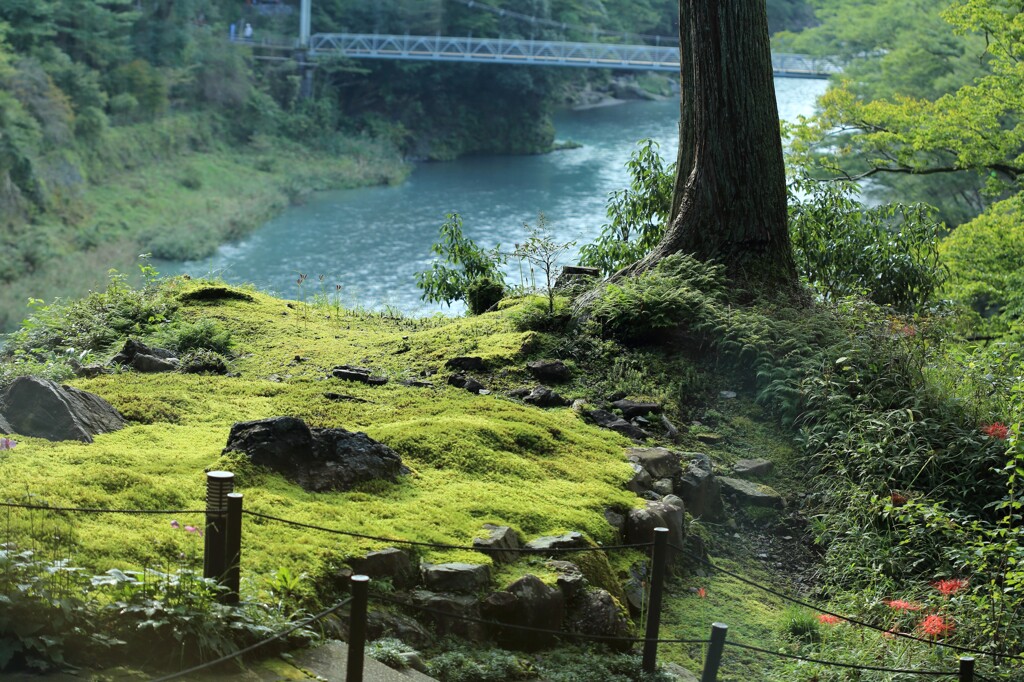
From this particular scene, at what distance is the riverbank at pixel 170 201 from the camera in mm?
28578

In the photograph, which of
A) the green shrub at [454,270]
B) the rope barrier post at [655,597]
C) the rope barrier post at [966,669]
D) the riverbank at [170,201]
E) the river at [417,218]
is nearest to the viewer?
the rope barrier post at [966,669]

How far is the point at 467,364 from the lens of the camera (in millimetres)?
7973

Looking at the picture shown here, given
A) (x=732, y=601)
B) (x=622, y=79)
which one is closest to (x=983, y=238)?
(x=732, y=601)

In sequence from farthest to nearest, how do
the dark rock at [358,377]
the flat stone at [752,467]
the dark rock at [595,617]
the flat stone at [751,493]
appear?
the dark rock at [358,377], the flat stone at [752,467], the flat stone at [751,493], the dark rock at [595,617]

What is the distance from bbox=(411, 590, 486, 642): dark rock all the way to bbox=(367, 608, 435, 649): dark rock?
8 centimetres

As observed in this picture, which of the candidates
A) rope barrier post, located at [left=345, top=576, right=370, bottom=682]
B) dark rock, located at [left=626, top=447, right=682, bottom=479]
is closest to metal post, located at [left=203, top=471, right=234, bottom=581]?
rope barrier post, located at [left=345, top=576, right=370, bottom=682]

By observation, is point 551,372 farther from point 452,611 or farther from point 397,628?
point 397,628

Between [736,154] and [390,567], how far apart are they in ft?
18.3

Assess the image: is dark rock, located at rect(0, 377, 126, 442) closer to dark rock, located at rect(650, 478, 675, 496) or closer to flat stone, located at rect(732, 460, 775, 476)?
dark rock, located at rect(650, 478, 675, 496)

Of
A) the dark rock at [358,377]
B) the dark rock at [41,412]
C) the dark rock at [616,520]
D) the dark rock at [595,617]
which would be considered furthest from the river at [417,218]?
the dark rock at [595,617]

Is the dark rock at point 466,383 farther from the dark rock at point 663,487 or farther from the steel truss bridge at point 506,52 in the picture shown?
the steel truss bridge at point 506,52

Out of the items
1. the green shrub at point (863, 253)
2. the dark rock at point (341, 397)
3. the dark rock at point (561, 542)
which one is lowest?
the dark rock at point (561, 542)

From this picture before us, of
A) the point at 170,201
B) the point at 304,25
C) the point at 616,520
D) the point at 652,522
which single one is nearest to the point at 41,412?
the point at 616,520

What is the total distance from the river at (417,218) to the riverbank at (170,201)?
30.2 inches
